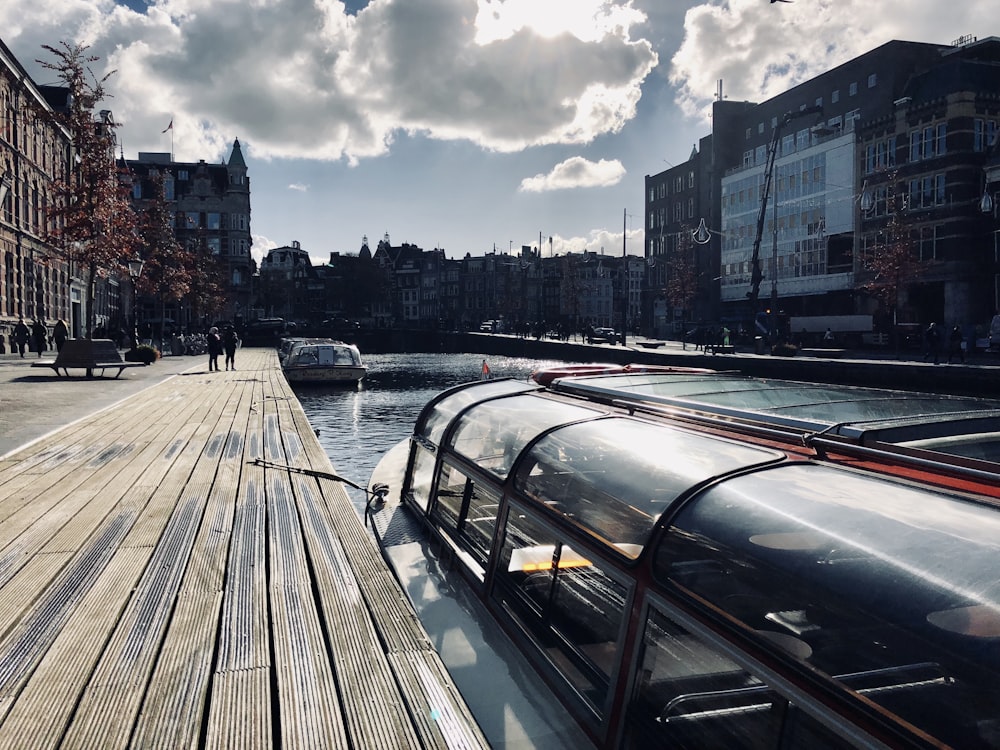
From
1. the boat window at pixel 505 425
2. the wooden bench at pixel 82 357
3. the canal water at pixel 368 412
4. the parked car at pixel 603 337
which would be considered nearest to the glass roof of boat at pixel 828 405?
the boat window at pixel 505 425

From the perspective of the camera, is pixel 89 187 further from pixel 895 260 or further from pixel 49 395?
pixel 895 260

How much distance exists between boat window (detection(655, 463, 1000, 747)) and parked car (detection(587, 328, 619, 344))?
52.7m

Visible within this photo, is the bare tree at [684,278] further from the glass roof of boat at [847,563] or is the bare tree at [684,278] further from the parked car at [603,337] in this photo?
the glass roof of boat at [847,563]

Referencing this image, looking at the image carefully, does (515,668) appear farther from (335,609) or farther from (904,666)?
(904,666)

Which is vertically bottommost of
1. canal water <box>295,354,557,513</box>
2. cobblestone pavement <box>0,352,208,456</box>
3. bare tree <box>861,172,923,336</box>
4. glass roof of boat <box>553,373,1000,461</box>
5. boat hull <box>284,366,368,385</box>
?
canal water <box>295,354,557,513</box>

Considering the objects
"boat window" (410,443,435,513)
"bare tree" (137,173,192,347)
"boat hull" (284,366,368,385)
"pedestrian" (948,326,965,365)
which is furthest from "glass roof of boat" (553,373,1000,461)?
"bare tree" (137,173,192,347)

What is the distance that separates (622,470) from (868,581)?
1.48 metres

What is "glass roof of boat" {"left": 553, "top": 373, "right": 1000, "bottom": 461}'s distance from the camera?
3221 millimetres

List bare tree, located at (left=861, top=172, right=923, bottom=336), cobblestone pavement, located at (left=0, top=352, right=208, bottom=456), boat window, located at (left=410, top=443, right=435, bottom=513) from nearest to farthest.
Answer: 1. boat window, located at (left=410, top=443, right=435, bottom=513)
2. cobblestone pavement, located at (left=0, top=352, right=208, bottom=456)
3. bare tree, located at (left=861, top=172, right=923, bottom=336)

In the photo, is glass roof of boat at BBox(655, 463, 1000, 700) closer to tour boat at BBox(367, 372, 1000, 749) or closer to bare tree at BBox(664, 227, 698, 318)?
tour boat at BBox(367, 372, 1000, 749)

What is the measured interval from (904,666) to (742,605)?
1.63 ft

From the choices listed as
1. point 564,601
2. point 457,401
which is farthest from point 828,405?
point 457,401

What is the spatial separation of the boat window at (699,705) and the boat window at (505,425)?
190 centimetres

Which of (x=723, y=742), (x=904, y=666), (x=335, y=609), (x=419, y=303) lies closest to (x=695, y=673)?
(x=723, y=742)
